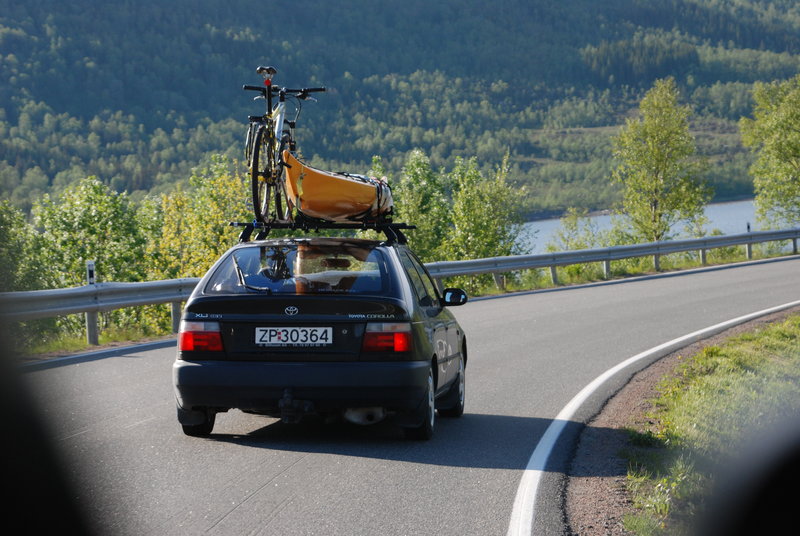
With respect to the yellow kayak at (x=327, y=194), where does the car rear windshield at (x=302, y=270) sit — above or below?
below

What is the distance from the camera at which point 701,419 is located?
8039 mm

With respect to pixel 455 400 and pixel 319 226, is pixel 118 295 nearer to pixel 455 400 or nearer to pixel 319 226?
pixel 319 226

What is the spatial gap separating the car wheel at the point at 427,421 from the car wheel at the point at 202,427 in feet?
4.40

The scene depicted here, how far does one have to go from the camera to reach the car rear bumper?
→ 21.2 feet

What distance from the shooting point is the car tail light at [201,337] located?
260 inches

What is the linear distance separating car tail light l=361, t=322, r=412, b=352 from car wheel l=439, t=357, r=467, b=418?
4.87 feet

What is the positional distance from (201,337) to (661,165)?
56.6 metres

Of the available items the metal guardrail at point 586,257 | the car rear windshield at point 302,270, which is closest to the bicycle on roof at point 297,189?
the car rear windshield at point 302,270

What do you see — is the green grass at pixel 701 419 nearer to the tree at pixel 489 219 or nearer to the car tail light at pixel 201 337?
the car tail light at pixel 201 337

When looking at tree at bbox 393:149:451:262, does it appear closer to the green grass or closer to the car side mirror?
the green grass

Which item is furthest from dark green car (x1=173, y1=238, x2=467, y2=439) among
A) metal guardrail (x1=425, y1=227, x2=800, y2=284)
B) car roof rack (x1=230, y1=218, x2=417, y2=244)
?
metal guardrail (x1=425, y1=227, x2=800, y2=284)

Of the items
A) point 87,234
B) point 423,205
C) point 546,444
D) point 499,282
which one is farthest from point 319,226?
point 423,205

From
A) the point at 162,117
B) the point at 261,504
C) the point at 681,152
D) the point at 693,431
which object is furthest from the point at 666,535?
the point at 162,117

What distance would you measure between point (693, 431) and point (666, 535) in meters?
2.77
